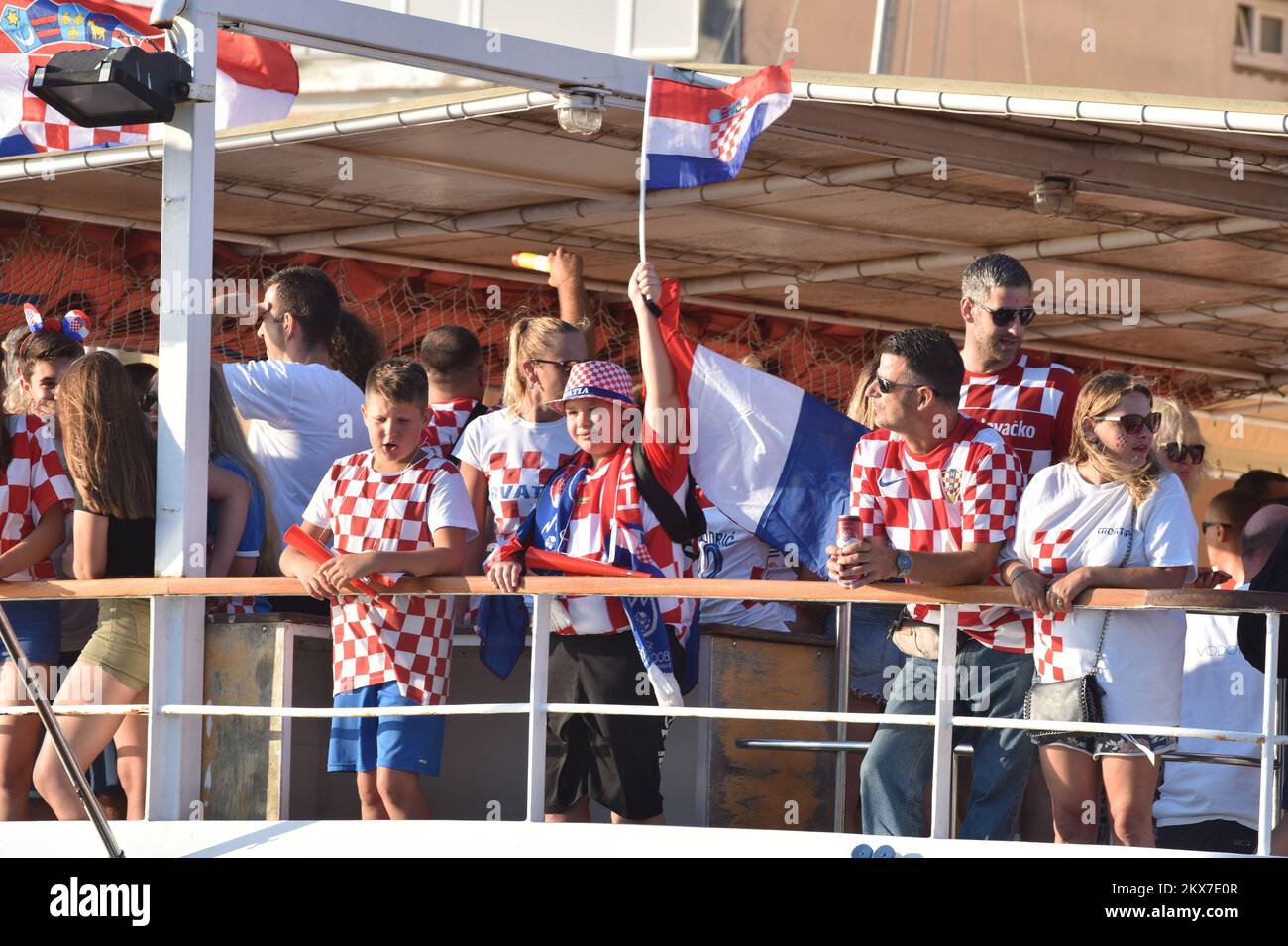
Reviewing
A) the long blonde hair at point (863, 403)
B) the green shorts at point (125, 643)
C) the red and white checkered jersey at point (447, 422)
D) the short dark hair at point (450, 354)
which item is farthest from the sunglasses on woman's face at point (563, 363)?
the green shorts at point (125, 643)

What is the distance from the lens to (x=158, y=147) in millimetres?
8148

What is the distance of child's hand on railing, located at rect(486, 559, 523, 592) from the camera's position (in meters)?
5.95

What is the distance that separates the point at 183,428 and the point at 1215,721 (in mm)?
3524

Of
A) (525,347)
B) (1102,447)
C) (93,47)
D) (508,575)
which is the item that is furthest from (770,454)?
(93,47)

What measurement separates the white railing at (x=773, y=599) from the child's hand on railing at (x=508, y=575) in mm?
34

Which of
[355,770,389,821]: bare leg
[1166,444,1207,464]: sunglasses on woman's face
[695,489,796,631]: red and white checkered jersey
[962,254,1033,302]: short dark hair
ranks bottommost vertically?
[355,770,389,821]: bare leg

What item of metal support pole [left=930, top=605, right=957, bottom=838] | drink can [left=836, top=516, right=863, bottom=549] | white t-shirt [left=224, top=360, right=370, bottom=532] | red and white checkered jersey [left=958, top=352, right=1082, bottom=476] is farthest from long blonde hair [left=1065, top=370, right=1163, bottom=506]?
white t-shirt [left=224, top=360, right=370, bottom=532]

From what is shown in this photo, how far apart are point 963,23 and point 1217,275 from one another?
7.28m

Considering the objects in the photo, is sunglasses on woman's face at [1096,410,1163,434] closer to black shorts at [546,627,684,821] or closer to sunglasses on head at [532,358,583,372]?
black shorts at [546,627,684,821]

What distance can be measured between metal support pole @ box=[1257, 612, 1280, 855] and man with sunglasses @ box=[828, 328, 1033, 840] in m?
0.74

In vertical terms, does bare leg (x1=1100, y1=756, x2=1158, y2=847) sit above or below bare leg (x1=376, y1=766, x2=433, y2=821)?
above

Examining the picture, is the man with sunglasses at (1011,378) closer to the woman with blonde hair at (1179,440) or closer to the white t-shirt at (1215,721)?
the white t-shirt at (1215,721)

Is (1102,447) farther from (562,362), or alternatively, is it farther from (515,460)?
(515,460)

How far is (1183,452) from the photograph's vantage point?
728 cm
